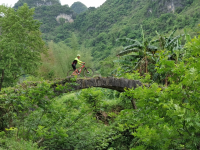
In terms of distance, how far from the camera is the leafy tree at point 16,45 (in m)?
13.4

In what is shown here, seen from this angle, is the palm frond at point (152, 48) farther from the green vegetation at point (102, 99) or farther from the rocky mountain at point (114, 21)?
the rocky mountain at point (114, 21)

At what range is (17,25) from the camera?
14117mm

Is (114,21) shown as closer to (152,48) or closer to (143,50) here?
(143,50)

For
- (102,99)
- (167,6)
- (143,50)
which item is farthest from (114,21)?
(102,99)

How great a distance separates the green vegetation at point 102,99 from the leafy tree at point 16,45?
0.22 feet

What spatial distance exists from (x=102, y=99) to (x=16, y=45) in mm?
8694

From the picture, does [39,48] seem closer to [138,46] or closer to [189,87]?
[138,46]

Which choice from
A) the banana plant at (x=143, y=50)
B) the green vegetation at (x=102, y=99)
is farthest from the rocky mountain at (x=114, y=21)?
the banana plant at (x=143, y=50)

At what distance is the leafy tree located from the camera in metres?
13.4

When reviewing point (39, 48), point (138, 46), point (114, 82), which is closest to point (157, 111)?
point (114, 82)

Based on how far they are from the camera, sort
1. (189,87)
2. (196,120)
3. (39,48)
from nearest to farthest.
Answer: (196,120)
(189,87)
(39,48)

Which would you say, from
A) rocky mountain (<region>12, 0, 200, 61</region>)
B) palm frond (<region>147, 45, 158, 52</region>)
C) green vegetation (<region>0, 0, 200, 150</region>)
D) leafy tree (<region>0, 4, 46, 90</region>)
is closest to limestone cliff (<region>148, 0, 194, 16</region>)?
rocky mountain (<region>12, 0, 200, 61</region>)

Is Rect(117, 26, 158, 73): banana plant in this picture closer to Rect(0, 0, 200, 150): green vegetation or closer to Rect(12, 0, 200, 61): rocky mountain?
Rect(0, 0, 200, 150): green vegetation

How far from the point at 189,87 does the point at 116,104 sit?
799 cm
